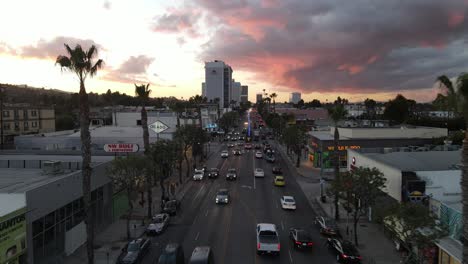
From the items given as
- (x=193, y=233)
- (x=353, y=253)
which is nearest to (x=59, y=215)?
(x=193, y=233)

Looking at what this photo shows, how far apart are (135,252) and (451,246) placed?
19258mm

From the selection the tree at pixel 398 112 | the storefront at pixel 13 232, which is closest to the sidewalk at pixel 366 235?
the storefront at pixel 13 232

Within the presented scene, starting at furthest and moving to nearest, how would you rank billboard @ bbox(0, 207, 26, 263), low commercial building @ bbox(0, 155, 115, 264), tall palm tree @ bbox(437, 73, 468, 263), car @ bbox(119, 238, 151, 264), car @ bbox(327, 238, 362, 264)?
car @ bbox(327, 238, 362, 264) → car @ bbox(119, 238, 151, 264) → low commercial building @ bbox(0, 155, 115, 264) → billboard @ bbox(0, 207, 26, 263) → tall palm tree @ bbox(437, 73, 468, 263)

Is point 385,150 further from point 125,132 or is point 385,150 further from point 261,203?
point 125,132

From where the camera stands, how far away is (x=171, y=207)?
35.5 meters

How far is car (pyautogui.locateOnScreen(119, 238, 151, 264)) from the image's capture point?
2203cm

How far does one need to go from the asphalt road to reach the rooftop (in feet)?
30.1

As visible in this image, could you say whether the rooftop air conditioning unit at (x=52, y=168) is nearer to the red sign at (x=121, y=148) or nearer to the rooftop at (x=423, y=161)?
the red sign at (x=121, y=148)

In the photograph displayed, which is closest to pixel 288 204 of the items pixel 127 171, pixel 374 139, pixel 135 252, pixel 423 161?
pixel 423 161

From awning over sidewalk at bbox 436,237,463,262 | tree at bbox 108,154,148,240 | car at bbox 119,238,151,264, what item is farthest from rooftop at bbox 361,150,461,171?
tree at bbox 108,154,148,240

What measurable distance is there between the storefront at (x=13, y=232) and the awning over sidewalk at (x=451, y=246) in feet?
77.7

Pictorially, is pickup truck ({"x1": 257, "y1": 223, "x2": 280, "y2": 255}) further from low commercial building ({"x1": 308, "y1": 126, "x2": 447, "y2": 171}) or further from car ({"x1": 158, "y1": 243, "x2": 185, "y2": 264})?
low commercial building ({"x1": 308, "y1": 126, "x2": 447, "y2": 171})

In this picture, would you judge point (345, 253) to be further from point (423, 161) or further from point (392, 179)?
point (423, 161)

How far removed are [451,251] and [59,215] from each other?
25030 mm
